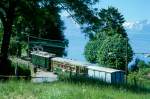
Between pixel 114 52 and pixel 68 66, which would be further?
pixel 114 52

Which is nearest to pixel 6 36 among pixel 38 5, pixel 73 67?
pixel 38 5

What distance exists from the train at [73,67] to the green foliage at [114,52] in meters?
14.0

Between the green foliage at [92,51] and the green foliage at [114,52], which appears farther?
the green foliage at [92,51]

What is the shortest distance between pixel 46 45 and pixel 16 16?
38.6 m

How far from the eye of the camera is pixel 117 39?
7400cm

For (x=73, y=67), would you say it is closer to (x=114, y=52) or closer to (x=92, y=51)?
(x=114, y=52)

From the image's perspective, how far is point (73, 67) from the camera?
160ft

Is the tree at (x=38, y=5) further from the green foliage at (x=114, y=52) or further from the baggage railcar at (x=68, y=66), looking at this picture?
the green foliage at (x=114, y=52)

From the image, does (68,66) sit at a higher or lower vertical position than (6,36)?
lower

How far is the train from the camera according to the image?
150 ft

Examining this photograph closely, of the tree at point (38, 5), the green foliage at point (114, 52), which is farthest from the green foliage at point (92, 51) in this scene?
the tree at point (38, 5)

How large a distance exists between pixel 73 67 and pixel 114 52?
23.7 metres

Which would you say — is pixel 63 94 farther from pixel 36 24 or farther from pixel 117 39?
pixel 117 39

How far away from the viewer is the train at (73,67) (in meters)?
45.7
